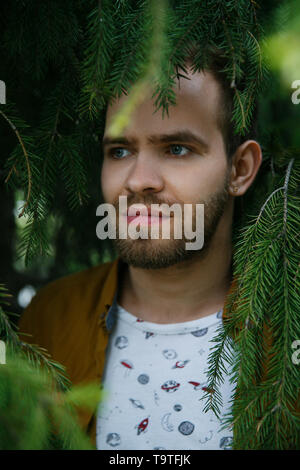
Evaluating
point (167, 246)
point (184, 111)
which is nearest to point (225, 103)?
point (184, 111)

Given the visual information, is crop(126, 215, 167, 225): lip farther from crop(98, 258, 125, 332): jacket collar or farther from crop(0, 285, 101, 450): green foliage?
crop(0, 285, 101, 450): green foliage

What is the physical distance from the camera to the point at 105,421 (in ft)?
4.99

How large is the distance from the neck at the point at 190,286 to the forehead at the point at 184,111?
0.42 meters

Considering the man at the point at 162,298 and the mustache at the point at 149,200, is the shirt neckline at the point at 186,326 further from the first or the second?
the mustache at the point at 149,200

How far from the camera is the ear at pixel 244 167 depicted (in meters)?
1.64

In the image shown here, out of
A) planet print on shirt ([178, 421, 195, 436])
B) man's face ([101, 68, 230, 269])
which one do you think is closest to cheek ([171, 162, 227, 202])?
man's face ([101, 68, 230, 269])

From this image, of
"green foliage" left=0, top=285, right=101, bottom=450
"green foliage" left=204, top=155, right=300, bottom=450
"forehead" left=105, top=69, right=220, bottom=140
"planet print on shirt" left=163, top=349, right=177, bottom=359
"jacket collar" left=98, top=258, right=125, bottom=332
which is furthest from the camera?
"jacket collar" left=98, top=258, right=125, bottom=332

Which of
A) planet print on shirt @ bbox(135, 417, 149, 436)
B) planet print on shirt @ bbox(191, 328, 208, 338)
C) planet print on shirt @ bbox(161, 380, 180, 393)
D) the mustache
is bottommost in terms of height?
planet print on shirt @ bbox(135, 417, 149, 436)

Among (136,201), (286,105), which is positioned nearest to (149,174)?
(136,201)

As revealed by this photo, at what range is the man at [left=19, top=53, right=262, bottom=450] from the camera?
1.44m

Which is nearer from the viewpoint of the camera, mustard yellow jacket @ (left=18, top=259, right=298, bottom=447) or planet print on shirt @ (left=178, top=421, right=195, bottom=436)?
planet print on shirt @ (left=178, top=421, right=195, bottom=436)

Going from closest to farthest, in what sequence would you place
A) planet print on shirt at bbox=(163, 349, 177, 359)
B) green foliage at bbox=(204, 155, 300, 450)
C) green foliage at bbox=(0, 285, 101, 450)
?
green foliage at bbox=(0, 285, 101, 450)
green foliage at bbox=(204, 155, 300, 450)
planet print on shirt at bbox=(163, 349, 177, 359)

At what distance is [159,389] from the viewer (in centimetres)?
151
